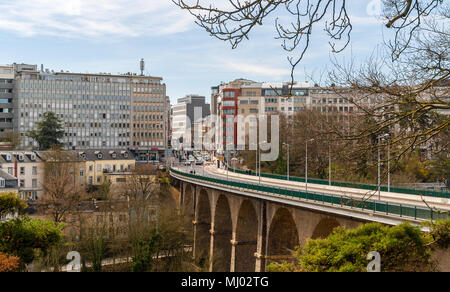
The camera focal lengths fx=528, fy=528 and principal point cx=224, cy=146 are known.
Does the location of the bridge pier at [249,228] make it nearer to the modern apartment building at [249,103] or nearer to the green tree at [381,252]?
the green tree at [381,252]

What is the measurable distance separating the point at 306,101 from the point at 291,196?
2721 inches

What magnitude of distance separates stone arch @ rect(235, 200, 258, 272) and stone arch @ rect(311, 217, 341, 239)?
11671mm

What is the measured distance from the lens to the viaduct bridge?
834 inches

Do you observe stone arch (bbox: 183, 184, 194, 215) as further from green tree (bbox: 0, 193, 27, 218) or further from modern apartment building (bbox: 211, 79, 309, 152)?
green tree (bbox: 0, 193, 27, 218)

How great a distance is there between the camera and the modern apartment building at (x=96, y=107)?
9650 cm

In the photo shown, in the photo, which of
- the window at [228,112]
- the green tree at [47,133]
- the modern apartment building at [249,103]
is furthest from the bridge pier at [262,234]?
the window at [228,112]

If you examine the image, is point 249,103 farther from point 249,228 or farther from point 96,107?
point 249,228

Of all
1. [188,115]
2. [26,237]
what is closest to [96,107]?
[188,115]

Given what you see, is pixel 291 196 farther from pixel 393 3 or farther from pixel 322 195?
pixel 393 3

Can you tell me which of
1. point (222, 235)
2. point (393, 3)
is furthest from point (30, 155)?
point (393, 3)

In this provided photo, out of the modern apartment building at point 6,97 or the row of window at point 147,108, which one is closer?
the modern apartment building at point 6,97

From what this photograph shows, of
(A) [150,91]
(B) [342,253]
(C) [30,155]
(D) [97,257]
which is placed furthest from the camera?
(A) [150,91]

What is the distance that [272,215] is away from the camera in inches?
1326
